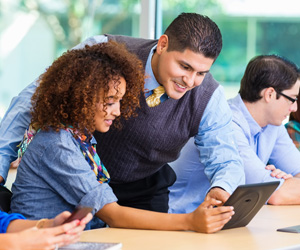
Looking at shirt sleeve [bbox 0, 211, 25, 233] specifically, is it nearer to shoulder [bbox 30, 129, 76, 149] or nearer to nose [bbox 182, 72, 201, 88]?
shoulder [bbox 30, 129, 76, 149]

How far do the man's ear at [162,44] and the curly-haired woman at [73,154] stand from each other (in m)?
0.35

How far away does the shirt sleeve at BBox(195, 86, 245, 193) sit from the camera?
2439 millimetres

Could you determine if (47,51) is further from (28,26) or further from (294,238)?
(294,238)

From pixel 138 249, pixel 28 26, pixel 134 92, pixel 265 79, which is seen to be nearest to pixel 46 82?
pixel 134 92

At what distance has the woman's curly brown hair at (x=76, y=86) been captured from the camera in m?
1.99

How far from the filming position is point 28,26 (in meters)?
5.60

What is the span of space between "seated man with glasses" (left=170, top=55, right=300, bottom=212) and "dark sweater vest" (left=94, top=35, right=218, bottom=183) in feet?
1.28

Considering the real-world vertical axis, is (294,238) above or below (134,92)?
below

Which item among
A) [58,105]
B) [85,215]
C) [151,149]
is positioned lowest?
[151,149]

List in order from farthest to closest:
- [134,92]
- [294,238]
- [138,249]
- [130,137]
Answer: [130,137] < [134,92] < [294,238] < [138,249]

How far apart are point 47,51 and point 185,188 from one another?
3.12m

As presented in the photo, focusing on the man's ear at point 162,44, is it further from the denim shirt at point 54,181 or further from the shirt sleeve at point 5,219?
the shirt sleeve at point 5,219

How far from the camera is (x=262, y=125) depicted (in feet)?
10.0

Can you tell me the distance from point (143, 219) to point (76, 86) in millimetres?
513
